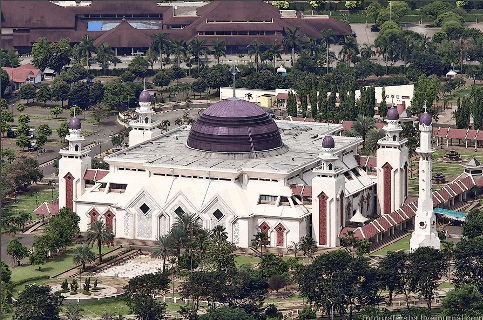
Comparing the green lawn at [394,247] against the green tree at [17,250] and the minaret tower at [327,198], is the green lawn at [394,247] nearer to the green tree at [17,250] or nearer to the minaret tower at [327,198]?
the minaret tower at [327,198]

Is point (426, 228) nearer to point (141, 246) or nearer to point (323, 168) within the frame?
point (323, 168)

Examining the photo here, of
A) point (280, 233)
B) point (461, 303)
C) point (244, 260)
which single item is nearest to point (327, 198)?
point (280, 233)

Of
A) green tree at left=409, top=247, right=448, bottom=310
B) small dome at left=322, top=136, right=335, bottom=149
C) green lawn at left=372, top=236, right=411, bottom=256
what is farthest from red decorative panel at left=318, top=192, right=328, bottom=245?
green tree at left=409, top=247, right=448, bottom=310

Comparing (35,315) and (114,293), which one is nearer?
(35,315)

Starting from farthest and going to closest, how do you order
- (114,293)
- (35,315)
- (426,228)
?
(426,228) → (114,293) → (35,315)

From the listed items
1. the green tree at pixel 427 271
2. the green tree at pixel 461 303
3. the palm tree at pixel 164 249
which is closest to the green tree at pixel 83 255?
the palm tree at pixel 164 249

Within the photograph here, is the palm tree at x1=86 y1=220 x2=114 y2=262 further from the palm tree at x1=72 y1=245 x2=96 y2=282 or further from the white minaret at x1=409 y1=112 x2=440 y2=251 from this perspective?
the white minaret at x1=409 y1=112 x2=440 y2=251

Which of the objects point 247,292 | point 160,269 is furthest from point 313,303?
point 160,269
